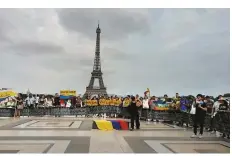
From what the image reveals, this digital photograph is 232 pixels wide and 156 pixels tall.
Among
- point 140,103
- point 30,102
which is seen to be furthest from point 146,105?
point 30,102

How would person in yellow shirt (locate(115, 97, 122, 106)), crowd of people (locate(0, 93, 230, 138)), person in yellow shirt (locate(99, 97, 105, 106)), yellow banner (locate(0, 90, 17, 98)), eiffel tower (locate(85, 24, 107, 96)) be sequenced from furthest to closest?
eiffel tower (locate(85, 24, 107, 96)) < person in yellow shirt (locate(99, 97, 105, 106)) < person in yellow shirt (locate(115, 97, 122, 106)) < yellow banner (locate(0, 90, 17, 98)) < crowd of people (locate(0, 93, 230, 138))

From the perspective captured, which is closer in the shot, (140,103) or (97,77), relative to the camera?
(140,103)

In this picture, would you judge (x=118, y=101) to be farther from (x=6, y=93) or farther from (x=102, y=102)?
(x=6, y=93)

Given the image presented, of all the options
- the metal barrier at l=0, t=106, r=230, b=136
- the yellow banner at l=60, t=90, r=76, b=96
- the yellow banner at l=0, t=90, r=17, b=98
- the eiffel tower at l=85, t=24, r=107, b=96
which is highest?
the eiffel tower at l=85, t=24, r=107, b=96

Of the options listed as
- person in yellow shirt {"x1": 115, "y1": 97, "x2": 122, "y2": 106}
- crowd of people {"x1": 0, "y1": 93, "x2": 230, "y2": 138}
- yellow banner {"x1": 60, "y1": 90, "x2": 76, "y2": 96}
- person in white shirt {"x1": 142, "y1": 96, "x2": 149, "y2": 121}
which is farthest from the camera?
yellow banner {"x1": 60, "y1": 90, "x2": 76, "y2": 96}

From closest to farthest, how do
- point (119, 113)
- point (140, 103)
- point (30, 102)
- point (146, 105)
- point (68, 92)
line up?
1. point (140, 103)
2. point (146, 105)
3. point (119, 113)
4. point (30, 102)
5. point (68, 92)

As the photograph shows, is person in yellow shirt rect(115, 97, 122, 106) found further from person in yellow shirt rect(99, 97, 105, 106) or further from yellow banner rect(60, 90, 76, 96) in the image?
yellow banner rect(60, 90, 76, 96)

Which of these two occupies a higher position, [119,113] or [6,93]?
[6,93]

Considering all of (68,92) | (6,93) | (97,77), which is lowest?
(6,93)

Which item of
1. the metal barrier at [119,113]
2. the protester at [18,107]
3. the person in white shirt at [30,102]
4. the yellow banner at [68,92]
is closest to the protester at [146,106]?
the metal barrier at [119,113]

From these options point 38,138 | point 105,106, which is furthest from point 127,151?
point 105,106

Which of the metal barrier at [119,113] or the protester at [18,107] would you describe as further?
the protester at [18,107]

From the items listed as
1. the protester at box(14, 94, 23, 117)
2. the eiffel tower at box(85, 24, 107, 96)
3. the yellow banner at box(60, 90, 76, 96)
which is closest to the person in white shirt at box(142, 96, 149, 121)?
the protester at box(14, 94, 23, 117)

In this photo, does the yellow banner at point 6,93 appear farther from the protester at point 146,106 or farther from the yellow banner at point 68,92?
the protester at point 146,106
